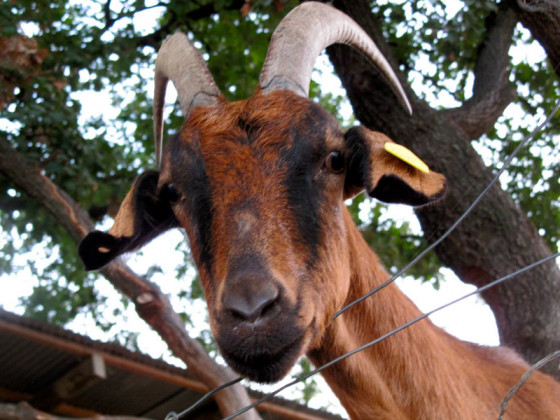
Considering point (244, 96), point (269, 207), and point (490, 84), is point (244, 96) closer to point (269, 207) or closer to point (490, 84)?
point (490, 84)

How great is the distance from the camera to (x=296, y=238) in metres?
2.99

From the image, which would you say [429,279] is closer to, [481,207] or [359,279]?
[481,207]

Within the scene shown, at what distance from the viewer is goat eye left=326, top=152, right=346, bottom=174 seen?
3318 mm

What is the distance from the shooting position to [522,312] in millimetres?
5562

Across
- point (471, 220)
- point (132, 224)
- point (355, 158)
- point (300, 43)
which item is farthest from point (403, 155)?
point (471, 220)

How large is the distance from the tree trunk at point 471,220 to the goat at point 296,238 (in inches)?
55.0

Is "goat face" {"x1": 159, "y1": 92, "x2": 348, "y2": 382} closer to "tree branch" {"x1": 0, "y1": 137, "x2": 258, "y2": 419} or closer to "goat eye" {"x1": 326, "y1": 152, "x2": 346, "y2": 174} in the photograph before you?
"goat eye" {"x1": 326, "y1": 152, "x2": 346, "y2": 174}

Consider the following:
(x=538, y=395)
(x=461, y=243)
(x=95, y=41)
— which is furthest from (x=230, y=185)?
(x=95, y=41)

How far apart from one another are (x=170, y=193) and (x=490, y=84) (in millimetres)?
4285

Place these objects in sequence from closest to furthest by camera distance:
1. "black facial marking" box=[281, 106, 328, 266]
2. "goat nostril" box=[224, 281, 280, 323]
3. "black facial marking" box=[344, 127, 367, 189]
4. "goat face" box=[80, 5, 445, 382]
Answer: "goat nostril" box=[224, 281, 280, 323] < "goat face" box=[80, 5, 445, 382] < "black facial marking" box=[281, 106, 328, 266] < "black facial marking" box=[344, 127, 367, 189]

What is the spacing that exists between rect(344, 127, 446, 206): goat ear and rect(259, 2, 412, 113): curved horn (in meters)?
0.58

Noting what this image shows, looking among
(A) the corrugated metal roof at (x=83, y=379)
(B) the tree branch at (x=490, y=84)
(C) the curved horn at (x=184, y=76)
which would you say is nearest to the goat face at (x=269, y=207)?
(C) the curved horn at (x=184, y=76)

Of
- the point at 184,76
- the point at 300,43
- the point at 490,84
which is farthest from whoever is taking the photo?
the point at 490,84

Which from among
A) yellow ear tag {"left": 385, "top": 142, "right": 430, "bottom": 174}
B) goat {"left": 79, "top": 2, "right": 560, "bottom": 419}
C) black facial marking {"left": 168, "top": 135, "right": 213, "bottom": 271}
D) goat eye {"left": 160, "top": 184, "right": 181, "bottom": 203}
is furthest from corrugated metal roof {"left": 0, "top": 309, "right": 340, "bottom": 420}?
yellow ear tag {"left": 385, "top": 142, "right": 430, "bottom": 174}
